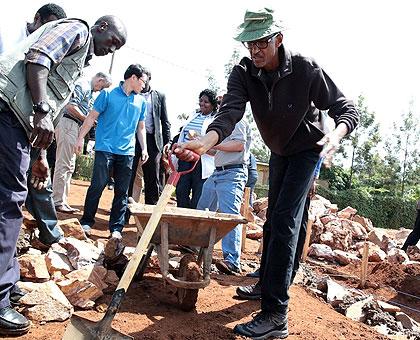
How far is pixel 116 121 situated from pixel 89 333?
3.34 metres

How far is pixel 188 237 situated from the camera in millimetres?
3488

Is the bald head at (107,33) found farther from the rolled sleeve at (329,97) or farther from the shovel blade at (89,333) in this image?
the shovel blade at (89,333)

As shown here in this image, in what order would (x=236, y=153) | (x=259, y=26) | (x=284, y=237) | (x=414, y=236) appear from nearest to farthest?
(x=259, y=26), (x=284, y=237), (x=236, y=153), (x=414, y=236)

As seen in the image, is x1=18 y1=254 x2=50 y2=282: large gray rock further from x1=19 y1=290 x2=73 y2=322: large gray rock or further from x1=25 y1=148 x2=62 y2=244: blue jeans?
x1=25 y1=148 x2=62 y2=244: blue jeans

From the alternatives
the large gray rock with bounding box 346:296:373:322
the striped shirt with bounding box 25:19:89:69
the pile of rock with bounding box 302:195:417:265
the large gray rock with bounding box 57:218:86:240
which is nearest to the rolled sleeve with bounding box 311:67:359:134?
the striped shirt with bounding box 25:19:89:69

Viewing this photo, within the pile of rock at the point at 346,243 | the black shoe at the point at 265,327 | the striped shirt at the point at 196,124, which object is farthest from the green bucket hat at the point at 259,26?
the pile of rock at the point at 346,243

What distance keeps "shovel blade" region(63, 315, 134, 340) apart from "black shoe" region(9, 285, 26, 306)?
0.75 m

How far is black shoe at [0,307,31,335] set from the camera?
104 inches

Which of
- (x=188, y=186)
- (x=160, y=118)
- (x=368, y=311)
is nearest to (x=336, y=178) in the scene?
(x=160, y=118)

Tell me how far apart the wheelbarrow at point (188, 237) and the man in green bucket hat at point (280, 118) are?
1.39ft

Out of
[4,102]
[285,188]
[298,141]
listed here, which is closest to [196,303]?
[285,188]

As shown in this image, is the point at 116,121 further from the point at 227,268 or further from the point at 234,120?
the point at 234,120

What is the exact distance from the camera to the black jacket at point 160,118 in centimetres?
633

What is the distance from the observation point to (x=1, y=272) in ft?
8.64
